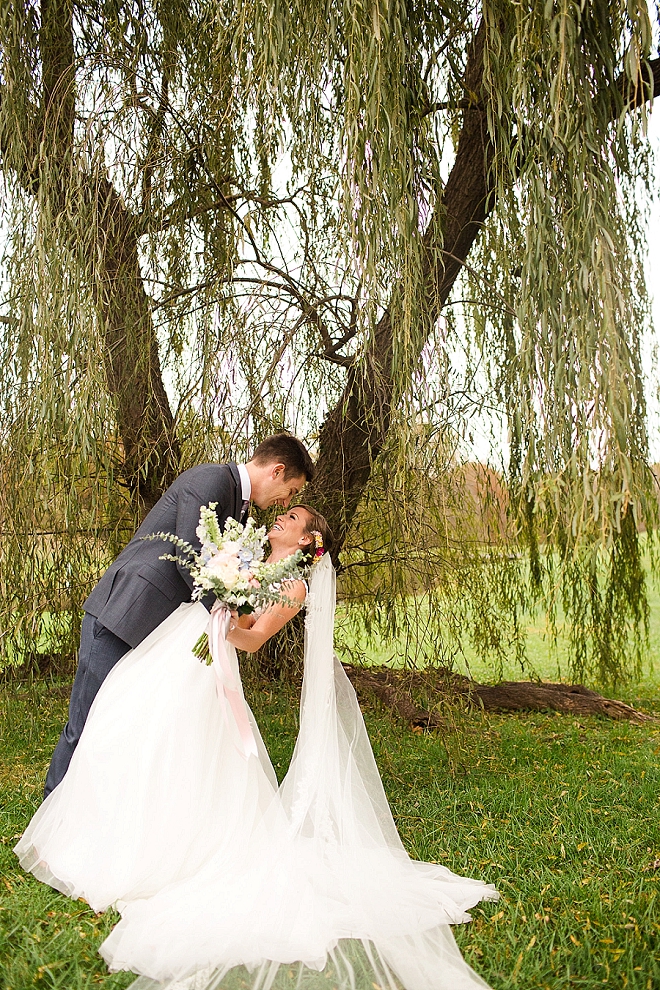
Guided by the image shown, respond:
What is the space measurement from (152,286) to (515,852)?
2485 mm

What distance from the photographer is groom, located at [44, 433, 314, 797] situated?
2832 millimetres

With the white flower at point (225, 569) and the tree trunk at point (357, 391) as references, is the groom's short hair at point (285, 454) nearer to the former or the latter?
the white flower at point (225, 569)

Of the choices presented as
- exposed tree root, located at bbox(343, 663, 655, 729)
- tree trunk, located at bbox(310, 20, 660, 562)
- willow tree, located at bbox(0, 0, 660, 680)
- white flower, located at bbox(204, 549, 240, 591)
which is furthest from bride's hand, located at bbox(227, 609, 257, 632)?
exposed tree root, located at bbox(343, 663, 655, 729)

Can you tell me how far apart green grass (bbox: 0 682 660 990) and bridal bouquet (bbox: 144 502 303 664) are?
938mm

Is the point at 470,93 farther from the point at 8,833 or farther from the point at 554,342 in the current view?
the point at 8,833

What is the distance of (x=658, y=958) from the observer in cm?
225

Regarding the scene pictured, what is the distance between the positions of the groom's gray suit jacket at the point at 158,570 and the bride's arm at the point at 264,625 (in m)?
0.22

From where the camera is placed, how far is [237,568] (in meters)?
2.46

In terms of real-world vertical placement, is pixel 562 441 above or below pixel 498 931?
above

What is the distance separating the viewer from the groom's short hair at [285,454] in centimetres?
294

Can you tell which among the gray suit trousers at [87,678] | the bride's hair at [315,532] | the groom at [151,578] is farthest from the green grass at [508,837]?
the bride's hair at [315,532]

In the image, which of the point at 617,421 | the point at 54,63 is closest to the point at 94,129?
the point at 54,63

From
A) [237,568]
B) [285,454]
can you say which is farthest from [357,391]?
[237,568]

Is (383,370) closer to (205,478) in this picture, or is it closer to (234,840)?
(205,478)
